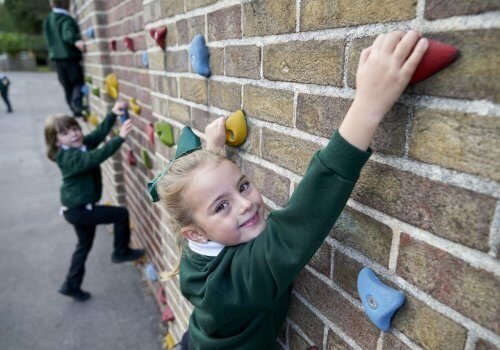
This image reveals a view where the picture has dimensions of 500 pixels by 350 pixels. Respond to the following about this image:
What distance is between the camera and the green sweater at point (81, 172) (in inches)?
122

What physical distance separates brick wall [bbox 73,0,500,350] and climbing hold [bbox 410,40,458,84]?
15 mm

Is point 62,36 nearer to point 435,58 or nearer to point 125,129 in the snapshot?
point 125,129

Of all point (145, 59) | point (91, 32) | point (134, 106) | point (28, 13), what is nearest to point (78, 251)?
point (134, 106)

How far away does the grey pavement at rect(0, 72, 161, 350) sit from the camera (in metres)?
2.84

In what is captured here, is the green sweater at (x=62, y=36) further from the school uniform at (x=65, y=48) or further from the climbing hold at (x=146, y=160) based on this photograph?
the climbing hold at (x=146, y=160)

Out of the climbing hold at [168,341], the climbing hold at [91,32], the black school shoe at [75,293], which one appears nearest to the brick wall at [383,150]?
the climbing hold at [168,341]

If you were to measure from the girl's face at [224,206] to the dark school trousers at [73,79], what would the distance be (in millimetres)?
4476

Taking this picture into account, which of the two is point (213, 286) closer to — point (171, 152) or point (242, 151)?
point (242, 151)

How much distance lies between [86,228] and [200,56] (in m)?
2.40

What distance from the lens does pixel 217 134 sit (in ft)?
4.79

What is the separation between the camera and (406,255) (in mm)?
850

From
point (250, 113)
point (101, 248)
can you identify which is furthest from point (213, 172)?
point (101, 248)

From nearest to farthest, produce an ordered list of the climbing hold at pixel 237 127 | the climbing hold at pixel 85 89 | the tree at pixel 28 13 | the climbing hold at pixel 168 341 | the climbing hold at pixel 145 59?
the climbing hold at pixel 237 127, the climbing hold at pixel 145 59, the climbing hold at pixel 168 341, the climbing hold at pixel 85 89, the tree at pixel 28 13

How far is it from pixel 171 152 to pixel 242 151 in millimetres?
769
